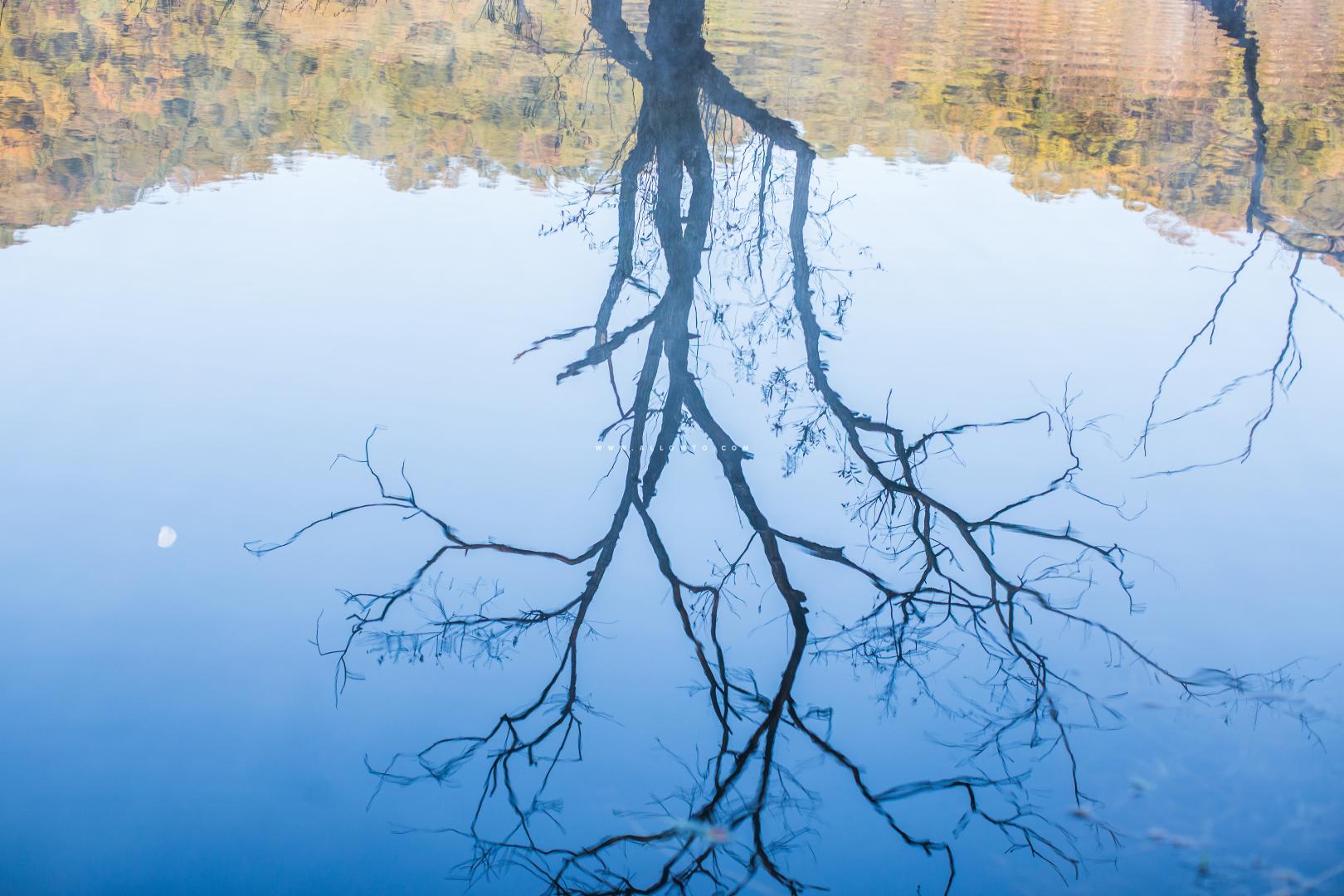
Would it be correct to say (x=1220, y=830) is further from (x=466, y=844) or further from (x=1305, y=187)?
(x=1305, y=187)

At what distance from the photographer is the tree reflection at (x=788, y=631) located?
166cm

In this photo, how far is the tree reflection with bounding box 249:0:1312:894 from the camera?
1.66 metres

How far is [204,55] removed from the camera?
6082 mm

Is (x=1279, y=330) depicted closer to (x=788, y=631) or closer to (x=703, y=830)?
(x=788, y=631)

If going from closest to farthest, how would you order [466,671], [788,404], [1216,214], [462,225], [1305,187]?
1. [466,671]
2. [788,404]
3. [462,225]
4. [1216,214]
5. [1305,187]

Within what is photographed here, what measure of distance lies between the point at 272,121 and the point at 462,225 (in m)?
1.77

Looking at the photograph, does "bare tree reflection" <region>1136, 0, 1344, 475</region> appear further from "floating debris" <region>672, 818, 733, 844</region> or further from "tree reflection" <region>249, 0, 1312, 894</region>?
"floating debris" <region>672, 818, 733, 844</region>

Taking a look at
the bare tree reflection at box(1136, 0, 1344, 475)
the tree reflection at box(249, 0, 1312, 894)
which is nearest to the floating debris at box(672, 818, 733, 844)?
the tree reflection at box(249, 0, 1312, 894)

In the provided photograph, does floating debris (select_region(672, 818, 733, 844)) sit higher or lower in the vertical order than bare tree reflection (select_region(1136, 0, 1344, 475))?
lower

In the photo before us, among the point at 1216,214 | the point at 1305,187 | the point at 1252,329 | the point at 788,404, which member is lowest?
the point at 788,404

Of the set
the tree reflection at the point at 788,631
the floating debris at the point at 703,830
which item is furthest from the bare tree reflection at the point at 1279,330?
the floating debris at the point at 703,830

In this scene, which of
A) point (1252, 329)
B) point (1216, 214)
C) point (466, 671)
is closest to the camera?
point (466, 671)

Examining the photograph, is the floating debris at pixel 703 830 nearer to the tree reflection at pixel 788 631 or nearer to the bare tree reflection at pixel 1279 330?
the tree reflection at pixel 788 631

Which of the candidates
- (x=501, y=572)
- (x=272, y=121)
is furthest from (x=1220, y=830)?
(x=272, y=121)
